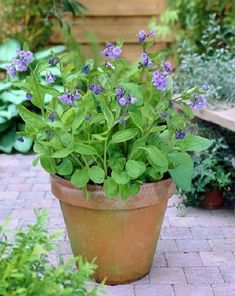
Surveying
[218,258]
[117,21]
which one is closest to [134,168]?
[218,258]

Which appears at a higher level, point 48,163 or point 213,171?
point 48,163

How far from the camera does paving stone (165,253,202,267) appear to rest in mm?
2557

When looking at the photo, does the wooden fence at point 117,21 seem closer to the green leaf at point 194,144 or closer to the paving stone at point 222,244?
the paving stone at point 222,244

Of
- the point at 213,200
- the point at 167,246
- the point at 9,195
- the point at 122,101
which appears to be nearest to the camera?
the point at 122,101

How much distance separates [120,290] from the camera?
233 centimetres

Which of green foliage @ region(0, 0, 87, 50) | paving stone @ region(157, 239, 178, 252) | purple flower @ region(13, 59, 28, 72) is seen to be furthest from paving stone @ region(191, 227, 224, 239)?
green foliage @ region(0, 0, 87, 50)

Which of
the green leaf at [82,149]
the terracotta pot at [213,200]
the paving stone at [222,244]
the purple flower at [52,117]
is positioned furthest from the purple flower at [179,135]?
the terracotta pot at [213,200]

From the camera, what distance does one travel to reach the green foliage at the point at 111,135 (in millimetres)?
2135

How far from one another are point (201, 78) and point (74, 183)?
1453mm

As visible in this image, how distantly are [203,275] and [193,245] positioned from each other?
0.31 meters

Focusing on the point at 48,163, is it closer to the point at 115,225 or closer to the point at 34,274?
the point at 115,225

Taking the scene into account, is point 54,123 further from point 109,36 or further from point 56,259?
point 109,36

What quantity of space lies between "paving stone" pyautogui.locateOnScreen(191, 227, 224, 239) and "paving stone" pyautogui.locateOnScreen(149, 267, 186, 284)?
0.39 metres

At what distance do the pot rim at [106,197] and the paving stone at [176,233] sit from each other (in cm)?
59
